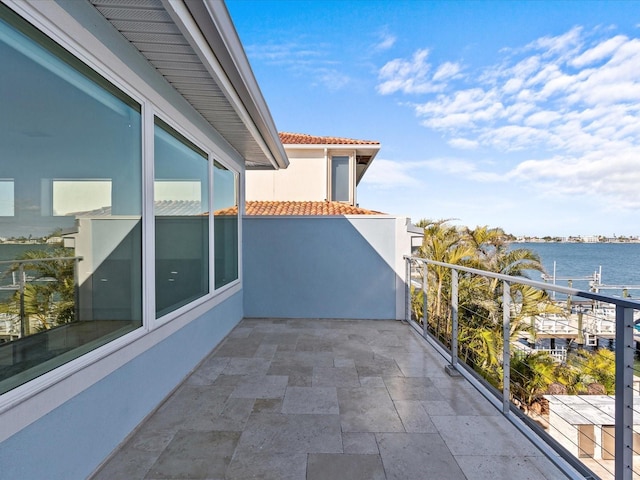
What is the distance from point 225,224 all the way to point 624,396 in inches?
178

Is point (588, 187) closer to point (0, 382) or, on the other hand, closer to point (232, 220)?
point (232, 220)

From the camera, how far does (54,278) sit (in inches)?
75.5

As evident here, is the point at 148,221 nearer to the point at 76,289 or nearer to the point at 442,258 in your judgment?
the point at 76,289

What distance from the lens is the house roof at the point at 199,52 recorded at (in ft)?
6.19

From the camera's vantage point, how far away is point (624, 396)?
62.0 inches

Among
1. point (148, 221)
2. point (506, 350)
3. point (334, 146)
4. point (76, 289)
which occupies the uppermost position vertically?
point (334, 146)

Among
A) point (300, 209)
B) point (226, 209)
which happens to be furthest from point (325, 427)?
point (300, 209)

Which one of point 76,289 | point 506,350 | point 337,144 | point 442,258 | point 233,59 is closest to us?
point 76,289

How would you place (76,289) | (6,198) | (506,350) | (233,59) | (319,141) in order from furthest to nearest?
(319,141)
(506,350)
(233,59)
(76,289)
(6,198)

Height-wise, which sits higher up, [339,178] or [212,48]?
[339,178]

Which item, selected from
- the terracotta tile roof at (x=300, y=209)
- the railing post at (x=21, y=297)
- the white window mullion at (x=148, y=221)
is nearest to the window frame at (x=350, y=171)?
the terracotta tile roof at (x=300, y=209)

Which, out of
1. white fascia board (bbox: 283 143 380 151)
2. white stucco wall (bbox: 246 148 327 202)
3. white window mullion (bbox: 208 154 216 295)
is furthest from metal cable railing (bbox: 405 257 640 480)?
white stucco wall (bbox: 246 148 327 202)

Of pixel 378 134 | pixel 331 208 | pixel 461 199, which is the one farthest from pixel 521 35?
pixel 461 199

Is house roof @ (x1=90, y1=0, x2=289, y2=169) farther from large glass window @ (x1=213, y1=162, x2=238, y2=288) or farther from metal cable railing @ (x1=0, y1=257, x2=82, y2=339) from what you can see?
metal cable railing @ (x1=0, y1=257, x2=82, y2=339)
